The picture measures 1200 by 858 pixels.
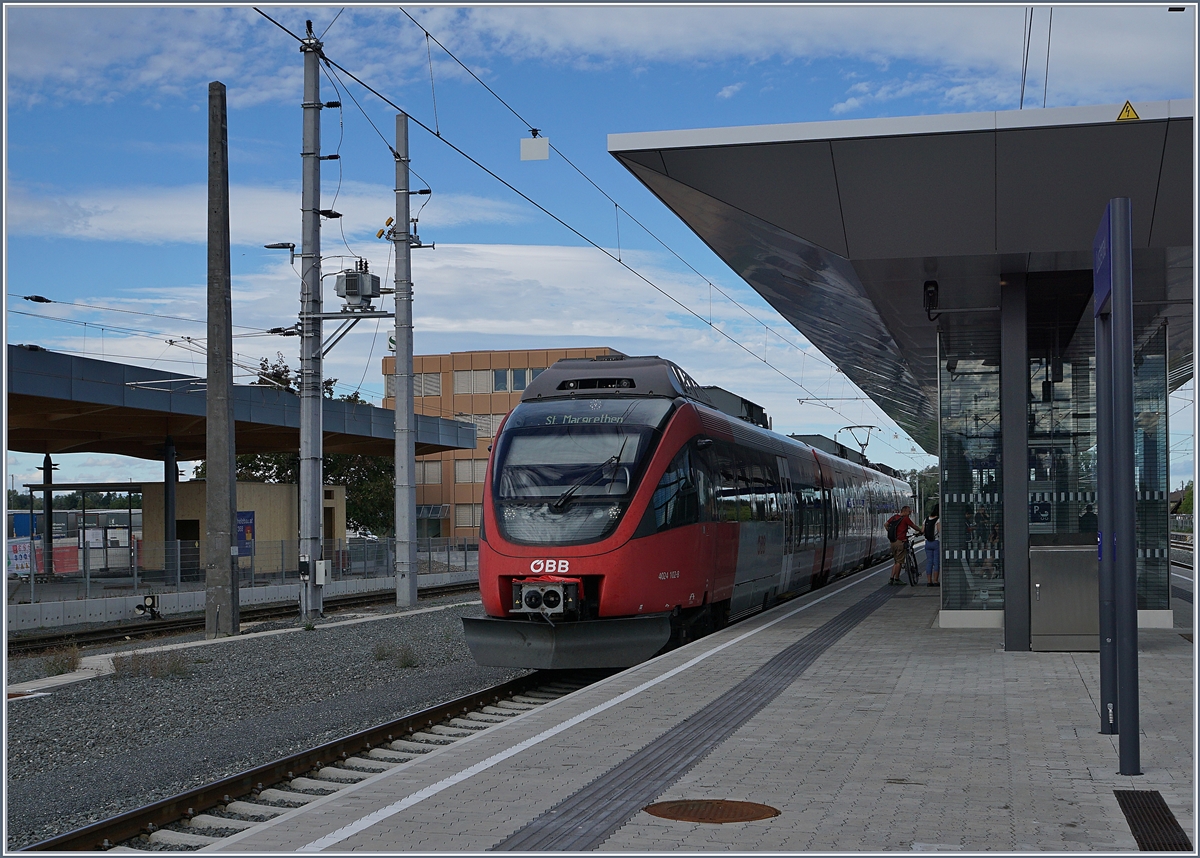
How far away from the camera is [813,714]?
9.42 m

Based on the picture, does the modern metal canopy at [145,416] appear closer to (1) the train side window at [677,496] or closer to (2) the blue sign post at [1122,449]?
(1) the train side window at [677,496]

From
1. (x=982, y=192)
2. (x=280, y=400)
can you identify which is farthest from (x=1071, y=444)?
(x=280, y=400)

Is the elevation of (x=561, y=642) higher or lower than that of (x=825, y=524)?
lower

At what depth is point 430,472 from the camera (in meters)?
73.2

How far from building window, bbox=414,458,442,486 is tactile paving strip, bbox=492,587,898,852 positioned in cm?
6149

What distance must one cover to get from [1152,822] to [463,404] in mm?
71237

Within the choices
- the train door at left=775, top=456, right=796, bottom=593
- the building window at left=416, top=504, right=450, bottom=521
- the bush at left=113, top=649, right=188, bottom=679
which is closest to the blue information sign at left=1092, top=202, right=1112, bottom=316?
the bush at left=113, top=649, right=188, bottom=679

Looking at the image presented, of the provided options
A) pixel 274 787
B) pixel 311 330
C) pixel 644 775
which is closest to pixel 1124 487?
pixel 644 775

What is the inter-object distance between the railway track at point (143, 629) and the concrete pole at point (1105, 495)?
16.0m

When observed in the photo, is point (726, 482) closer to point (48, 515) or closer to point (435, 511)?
point (48, 515)

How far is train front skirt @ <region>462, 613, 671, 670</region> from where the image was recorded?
12438 mm

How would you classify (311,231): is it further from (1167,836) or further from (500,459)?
(1167,836)

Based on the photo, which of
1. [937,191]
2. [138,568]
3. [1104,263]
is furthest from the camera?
[138,568]

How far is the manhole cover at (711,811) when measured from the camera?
6.19 m
